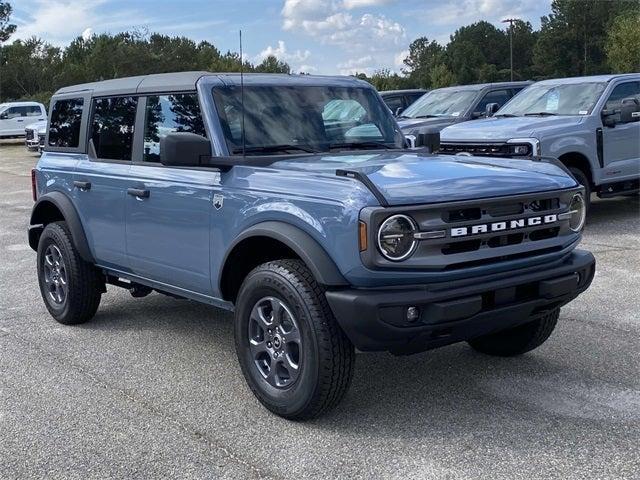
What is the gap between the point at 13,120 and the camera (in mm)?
33719

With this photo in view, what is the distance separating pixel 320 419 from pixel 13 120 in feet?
108

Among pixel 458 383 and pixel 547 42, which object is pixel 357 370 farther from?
pixel 547 42

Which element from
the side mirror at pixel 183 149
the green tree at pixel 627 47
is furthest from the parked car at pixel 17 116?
the green tree at pixel 627 47

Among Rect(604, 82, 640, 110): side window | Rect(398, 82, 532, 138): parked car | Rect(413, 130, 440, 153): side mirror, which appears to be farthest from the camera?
Rect(398, 82, 532, 138): parked car

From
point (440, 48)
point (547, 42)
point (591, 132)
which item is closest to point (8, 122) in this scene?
point (591, 132)

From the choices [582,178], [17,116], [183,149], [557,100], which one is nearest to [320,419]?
[183,149]

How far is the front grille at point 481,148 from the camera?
9.33 meters

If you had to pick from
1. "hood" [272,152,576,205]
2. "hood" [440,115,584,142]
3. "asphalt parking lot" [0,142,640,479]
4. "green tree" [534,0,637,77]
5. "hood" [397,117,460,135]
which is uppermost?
"green tree" [534,0,637,77]

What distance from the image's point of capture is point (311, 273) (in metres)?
3.90

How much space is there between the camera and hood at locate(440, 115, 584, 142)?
30.6ft

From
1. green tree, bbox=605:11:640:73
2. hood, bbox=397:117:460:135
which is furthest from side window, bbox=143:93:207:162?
green tree, bbox=605:11:640:73

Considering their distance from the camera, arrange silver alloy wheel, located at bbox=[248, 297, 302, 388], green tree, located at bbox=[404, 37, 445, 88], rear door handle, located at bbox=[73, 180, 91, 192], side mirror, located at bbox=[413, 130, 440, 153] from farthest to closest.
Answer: green tree, located at bbox=[404, 37, 445, 88] < rear door handle, located at bbox=[73, 180, 91, 192] < side mirror, located at bbox=[413, 130, 440, 153] < silver alloy wheel, located at bbox=[248, 297, 302, 388]

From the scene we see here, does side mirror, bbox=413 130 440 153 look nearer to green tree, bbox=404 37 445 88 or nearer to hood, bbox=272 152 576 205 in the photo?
hood, bbox=272 152 576 205

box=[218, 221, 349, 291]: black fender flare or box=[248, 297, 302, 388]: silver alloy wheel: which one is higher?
box=[218, 221, 349, 291]: black fender flare
